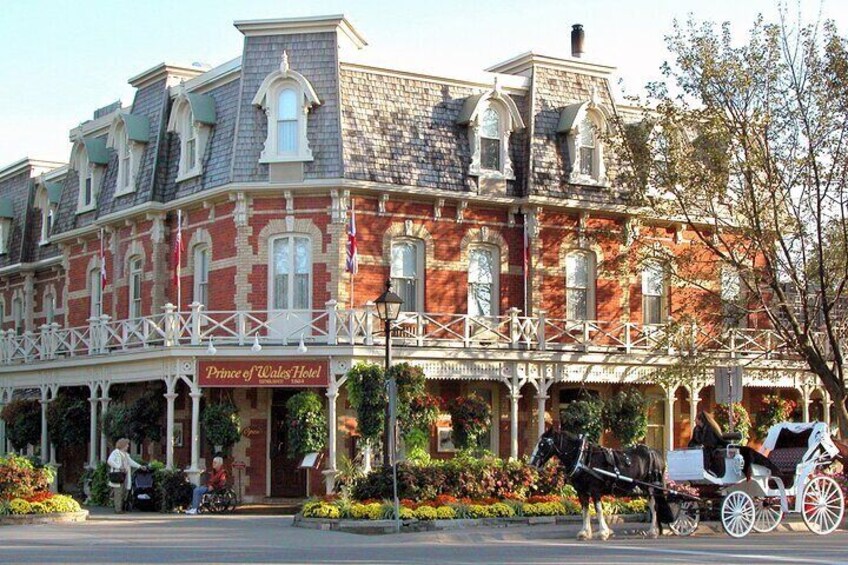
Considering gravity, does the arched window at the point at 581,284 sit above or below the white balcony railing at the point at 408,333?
above

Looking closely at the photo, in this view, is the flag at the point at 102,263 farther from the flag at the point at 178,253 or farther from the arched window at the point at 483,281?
the arched window at the point at 483,281

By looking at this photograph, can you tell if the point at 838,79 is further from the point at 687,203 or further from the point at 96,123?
the point at 96,123

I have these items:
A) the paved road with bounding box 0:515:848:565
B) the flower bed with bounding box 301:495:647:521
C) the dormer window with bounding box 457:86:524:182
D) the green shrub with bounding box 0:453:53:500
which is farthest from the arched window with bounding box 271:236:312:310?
the paved road with bounding box 0:515:848:565

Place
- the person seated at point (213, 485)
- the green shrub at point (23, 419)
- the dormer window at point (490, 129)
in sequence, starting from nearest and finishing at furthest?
1. the person seated at point (213, 485)
2. the dormer window at point (490, 129)
3. the green shrub at point (23, 419)

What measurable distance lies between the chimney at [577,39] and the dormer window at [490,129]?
4684 mm

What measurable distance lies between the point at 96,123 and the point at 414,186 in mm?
11981

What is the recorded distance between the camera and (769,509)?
22.1 m

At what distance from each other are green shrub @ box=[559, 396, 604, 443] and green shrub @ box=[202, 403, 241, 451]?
7.64 m

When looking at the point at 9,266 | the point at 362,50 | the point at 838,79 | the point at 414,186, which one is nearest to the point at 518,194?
the point at 414,186

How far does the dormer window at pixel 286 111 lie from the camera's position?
3159 centimetres

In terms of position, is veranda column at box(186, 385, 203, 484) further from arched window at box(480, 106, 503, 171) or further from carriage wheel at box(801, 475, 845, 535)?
carriage wheel at box(801, 475, 845, 535)

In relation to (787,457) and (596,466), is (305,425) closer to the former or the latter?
(596,466)

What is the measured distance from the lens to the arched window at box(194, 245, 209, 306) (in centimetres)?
3362

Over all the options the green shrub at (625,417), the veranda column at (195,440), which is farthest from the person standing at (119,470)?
the green shrub at (625,417)
